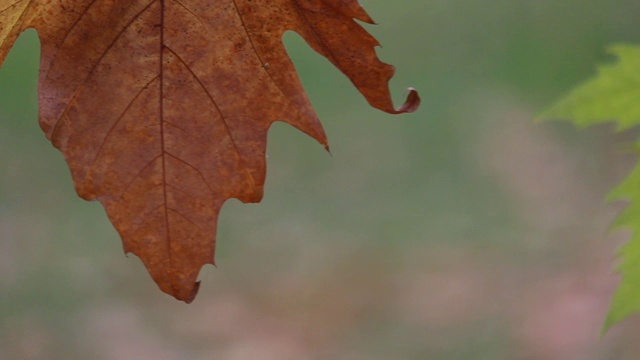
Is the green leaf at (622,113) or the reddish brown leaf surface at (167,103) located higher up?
the green leaf at (622,113)

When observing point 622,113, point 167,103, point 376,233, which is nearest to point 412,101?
point 167,103

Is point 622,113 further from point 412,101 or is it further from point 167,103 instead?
point 167,103

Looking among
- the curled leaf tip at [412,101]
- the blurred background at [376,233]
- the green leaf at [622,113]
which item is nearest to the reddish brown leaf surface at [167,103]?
the curled leaf tip at [412,101]

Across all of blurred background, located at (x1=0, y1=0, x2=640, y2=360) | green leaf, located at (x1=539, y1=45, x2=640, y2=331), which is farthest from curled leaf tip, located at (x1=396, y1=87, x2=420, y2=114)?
blurred background, located at (x1=0, y1=0, x2=640, y2=360)

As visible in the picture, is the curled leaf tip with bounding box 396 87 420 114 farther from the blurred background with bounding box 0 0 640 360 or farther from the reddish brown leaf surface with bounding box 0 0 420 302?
the blurred background with bounding box 0 0 640 360

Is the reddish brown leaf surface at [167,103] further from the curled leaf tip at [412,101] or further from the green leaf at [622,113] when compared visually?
the green leaf at [622,113]
